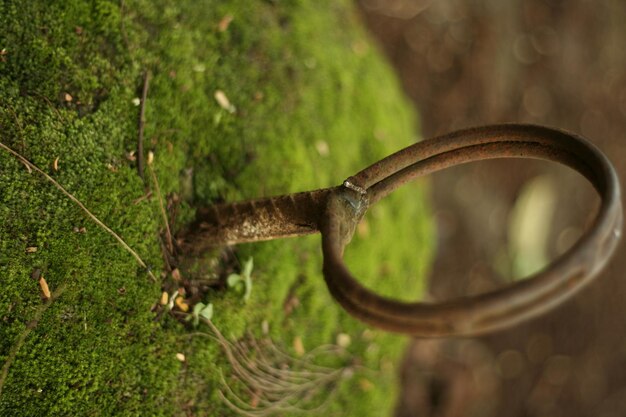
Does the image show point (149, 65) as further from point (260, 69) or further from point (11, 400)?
point (11, 400)

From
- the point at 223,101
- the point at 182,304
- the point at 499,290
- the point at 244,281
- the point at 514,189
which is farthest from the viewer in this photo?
Result: the point at 514,189

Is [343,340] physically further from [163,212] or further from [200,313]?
[163,212]

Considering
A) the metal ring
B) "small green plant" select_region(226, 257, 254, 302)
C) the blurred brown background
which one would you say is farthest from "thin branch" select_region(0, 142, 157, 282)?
the blurred brown background

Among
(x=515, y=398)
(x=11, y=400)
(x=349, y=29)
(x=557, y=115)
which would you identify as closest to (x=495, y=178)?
(x=557, y=115)

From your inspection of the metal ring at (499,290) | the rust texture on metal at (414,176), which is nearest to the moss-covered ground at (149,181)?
the rust texture on metal at (414,176)

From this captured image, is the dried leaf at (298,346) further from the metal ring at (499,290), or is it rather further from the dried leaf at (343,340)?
the metal ring at (499,290)

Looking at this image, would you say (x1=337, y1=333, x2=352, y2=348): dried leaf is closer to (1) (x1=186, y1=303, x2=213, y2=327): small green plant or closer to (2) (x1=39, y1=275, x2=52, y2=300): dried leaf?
(1) (x1=186, y1=303, x2=213, y2=327): small green plant

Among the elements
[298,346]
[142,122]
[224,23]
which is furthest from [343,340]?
[224,23]
